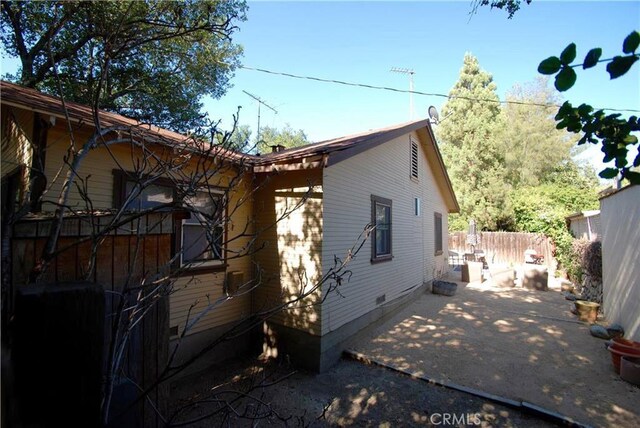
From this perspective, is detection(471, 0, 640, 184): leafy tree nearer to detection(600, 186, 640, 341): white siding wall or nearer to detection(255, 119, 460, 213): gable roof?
detection(255, 119, 460, 213): gable roof

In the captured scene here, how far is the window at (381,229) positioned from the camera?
23.9ft

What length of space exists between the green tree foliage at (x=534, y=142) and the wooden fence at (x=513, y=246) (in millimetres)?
9032

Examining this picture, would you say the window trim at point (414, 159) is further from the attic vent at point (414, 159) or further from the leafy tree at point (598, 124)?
the leafy tree at point (598, 124)

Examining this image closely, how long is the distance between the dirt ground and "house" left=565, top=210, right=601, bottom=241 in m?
8.83

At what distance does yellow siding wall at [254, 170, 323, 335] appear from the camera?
5602 mm

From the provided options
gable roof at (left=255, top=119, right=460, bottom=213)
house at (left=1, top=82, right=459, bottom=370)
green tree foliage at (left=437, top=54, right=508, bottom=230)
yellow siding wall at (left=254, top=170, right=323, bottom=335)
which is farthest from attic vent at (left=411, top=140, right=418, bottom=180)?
green tree foliage at (left=437, top=54, right=508, bottom=230)

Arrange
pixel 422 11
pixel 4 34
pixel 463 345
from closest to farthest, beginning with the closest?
1. pixel 463 345
2. pixel 422 11
3. pixel 4 34

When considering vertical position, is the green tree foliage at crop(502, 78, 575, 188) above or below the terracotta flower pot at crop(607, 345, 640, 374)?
above

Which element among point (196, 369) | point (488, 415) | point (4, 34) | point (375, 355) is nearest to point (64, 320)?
point (488, 415)

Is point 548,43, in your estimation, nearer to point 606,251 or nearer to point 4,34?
point 606,251

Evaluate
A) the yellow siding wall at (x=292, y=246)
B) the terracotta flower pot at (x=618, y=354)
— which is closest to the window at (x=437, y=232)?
the terracotta flower pot at (x=618, y=354)

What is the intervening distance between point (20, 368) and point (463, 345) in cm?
699

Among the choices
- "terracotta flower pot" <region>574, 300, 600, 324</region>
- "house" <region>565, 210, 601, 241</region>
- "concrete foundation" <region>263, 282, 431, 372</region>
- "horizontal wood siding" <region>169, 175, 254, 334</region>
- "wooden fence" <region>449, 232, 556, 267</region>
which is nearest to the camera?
"horizontal wood siding" <region>169, 175, 254, 334</region>

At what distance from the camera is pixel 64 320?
85 cm
